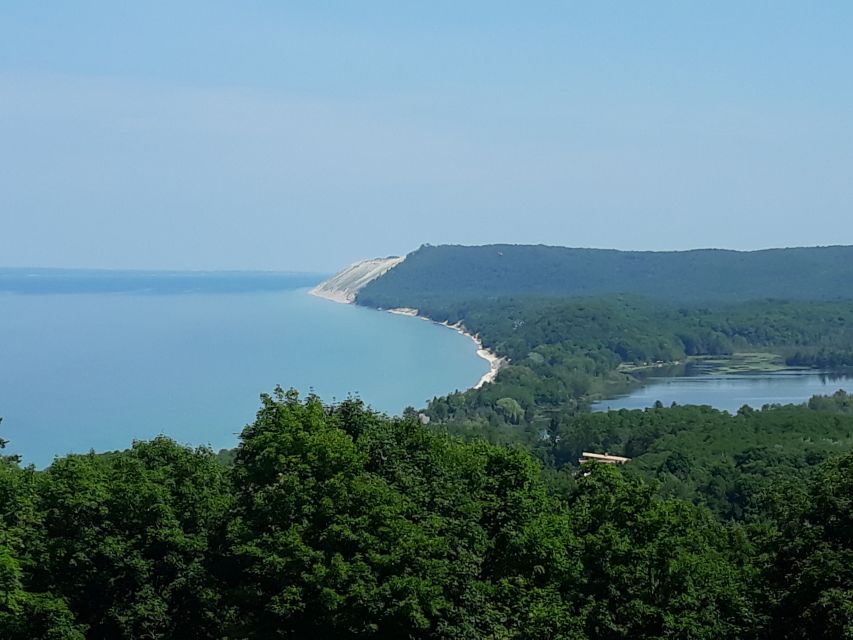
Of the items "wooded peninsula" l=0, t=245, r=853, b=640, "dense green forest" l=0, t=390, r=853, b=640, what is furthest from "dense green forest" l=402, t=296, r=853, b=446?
"dense green forest" l=0, t=390, r=853, b=640

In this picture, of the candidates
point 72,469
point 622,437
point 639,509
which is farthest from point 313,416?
point 622,437

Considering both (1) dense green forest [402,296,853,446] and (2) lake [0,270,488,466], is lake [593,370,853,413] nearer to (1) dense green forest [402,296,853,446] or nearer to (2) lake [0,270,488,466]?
(1) dense green forest [402,296,853,446]

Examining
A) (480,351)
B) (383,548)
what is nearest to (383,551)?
(383,548)

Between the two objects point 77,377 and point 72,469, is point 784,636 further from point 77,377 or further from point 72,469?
point 77,377

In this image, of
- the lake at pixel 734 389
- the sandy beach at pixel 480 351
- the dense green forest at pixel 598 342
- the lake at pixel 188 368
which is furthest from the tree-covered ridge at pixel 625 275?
the lake at pixel 734 389

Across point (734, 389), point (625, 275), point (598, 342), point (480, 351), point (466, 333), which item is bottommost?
point (734, 389)

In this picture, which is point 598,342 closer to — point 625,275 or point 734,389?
point 734,389
